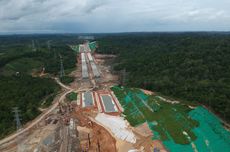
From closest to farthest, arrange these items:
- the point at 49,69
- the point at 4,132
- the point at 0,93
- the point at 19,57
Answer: the point at 4,132
the point at 0,93
the point at 49,69
the point at 19,57

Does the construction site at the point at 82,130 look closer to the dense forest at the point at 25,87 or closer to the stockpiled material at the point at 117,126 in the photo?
the stockpiled material at the point at 117,126

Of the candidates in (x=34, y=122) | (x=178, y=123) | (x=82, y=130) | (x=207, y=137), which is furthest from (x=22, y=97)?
(x=207, y=137)

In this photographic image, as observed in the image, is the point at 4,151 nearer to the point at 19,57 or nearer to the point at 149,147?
the point at 149,147

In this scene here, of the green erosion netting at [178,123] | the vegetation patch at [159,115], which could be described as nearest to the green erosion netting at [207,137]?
the green erosion netting at [178,123]

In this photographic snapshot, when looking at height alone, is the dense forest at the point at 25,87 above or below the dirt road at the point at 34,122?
above

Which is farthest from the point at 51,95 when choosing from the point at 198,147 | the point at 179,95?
the point at 198,147

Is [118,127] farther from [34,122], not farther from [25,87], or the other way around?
[25,87]

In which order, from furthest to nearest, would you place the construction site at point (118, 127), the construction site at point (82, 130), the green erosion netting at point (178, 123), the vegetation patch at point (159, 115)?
1. the vegetation patch at point (159, 115)
2. the construction site at point (82, 130)
3. the construction site at point (118, 127)
4. the green erosion netting at point (178, 123)

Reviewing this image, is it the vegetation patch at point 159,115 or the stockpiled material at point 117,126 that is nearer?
the stockpiled material at point 117,126
